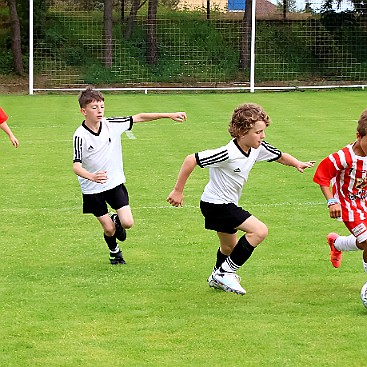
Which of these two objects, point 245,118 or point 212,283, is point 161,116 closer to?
point 245,118

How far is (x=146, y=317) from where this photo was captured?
653 cm

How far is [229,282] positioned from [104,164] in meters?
1.86

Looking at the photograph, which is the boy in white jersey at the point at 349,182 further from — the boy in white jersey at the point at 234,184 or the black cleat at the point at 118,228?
the black cleat at the point at 118,228

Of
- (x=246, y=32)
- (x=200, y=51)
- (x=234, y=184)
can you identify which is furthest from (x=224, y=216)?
(x=246, y=32)

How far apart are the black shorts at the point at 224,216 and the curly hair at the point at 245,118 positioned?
0.53 meters

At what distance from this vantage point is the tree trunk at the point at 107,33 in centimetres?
3005

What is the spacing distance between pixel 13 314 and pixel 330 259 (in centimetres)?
273

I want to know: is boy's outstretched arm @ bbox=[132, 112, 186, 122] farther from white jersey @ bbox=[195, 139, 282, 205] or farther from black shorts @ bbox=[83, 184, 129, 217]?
white jersey @ bbox=[195, 139, 282, 205]

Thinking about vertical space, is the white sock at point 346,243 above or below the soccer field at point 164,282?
above

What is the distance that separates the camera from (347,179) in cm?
690

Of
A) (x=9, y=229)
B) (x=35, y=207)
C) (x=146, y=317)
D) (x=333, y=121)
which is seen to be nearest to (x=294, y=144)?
(x=333, y=121)

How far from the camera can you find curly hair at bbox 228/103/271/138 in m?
6.88

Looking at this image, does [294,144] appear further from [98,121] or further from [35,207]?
[98,121]

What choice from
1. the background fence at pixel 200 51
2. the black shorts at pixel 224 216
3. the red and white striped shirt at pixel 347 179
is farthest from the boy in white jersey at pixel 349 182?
the background fence at pixel 200 51
